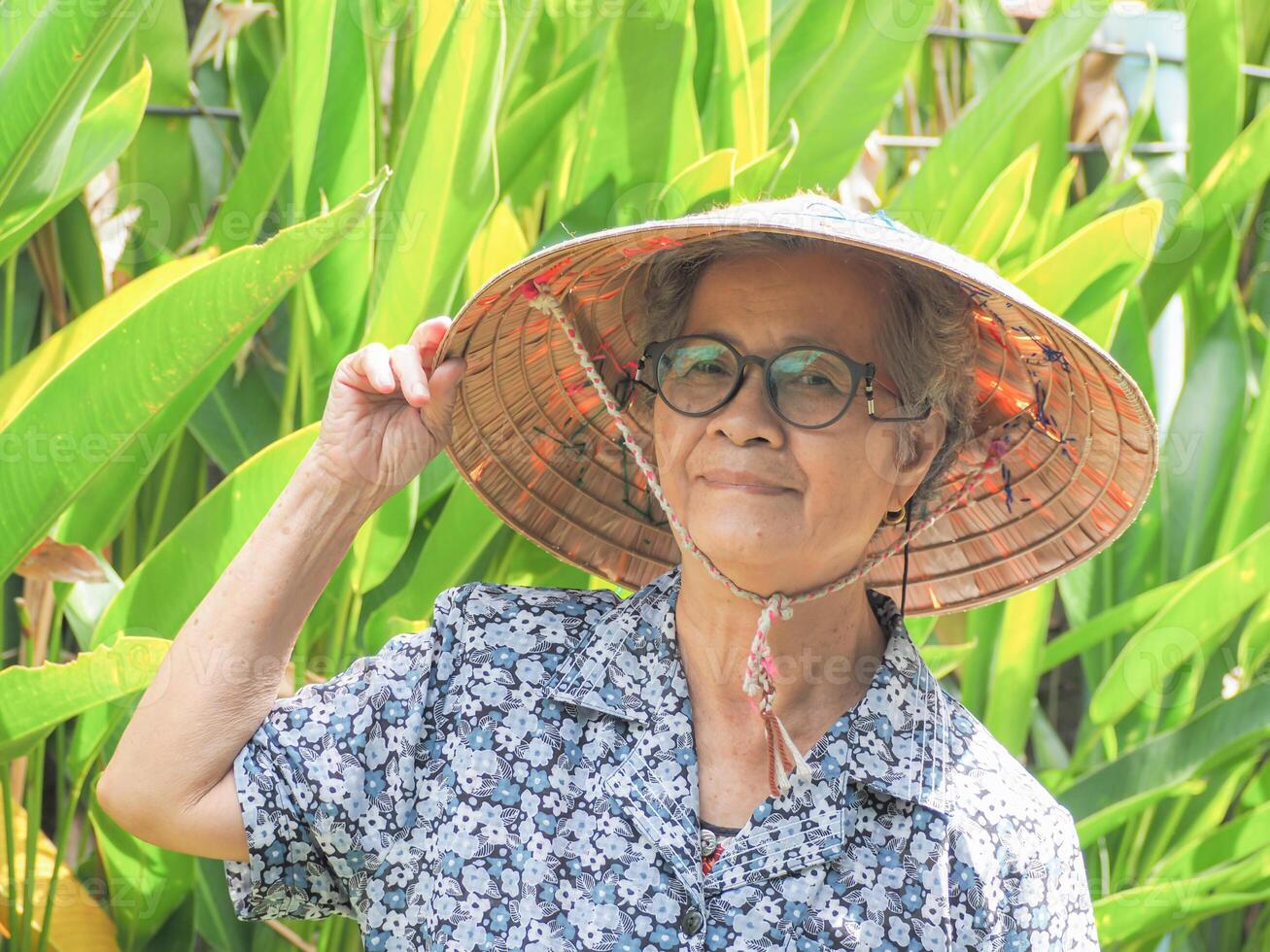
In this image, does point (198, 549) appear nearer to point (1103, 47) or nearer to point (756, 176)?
point (756, 176)

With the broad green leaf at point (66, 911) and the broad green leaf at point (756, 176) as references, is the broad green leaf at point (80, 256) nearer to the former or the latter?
the broad green leaf at point (66, 911)

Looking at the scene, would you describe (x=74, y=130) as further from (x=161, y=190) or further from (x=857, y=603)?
(x=857, y=603)

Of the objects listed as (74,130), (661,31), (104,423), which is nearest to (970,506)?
(661,31)

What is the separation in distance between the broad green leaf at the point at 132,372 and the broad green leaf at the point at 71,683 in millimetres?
127

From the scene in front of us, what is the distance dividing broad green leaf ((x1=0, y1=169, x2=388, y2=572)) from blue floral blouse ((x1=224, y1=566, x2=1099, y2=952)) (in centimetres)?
29

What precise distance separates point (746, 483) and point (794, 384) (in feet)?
0.25

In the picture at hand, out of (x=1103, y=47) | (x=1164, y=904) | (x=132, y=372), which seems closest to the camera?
(x=132, y=372)

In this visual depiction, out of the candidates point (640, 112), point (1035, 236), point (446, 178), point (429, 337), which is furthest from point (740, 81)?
point (429, 337)

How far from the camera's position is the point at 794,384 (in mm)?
962

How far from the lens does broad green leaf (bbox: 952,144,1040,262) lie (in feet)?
5.29

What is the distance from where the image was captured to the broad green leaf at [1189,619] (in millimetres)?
1615

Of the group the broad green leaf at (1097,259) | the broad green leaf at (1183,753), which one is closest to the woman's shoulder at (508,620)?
the broad green leaf at (1097,259)

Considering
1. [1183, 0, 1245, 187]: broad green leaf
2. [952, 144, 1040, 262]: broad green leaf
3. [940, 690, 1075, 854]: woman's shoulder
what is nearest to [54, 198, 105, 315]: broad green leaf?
[952, 144, 1040, 262]: broad green leaf

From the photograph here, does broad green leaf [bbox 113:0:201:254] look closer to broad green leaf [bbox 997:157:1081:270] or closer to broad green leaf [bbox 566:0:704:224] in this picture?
broad green leaf [bbox 566:0:704:224]
